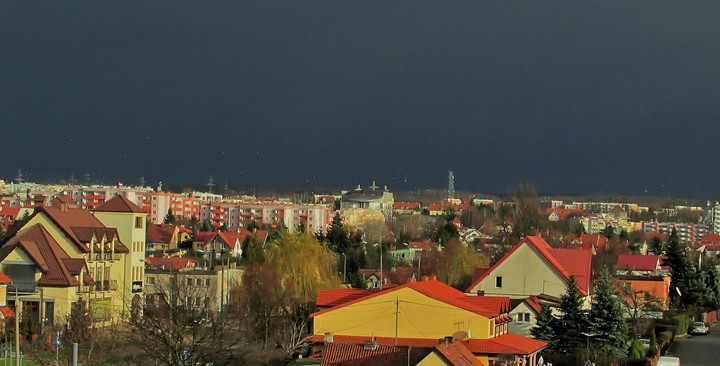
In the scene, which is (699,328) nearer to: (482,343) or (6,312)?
(482,343)

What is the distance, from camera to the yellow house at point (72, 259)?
51719mm

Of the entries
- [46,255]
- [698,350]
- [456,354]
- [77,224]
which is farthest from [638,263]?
[456,354]

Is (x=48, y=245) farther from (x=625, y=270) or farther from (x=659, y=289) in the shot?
(x=625, y=270)

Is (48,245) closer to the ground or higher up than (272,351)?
higher up

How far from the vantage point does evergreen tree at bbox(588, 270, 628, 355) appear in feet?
149

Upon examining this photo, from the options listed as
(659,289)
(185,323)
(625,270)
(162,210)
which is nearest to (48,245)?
(185,323)

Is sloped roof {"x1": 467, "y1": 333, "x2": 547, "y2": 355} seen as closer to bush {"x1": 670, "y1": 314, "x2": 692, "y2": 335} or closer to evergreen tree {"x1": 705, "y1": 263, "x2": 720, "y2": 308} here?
bush {"x1": 670, "y1": 314, "x2": 692, "y2": 335}

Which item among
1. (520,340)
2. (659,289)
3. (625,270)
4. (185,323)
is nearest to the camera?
(185,323)

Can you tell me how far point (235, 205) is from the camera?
190375 millimetres

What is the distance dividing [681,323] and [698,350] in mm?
8768

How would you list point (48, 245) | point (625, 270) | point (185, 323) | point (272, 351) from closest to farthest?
point (185, 323) < point (272, 351) < point (48, 245) < point (625, 270)

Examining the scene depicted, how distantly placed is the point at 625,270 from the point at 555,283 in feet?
108

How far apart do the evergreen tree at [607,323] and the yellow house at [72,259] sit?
2057 centimetres

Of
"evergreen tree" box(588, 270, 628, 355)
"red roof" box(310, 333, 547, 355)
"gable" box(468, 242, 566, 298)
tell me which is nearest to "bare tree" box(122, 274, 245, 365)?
"red roof" box(310, 333, 547, 355)
